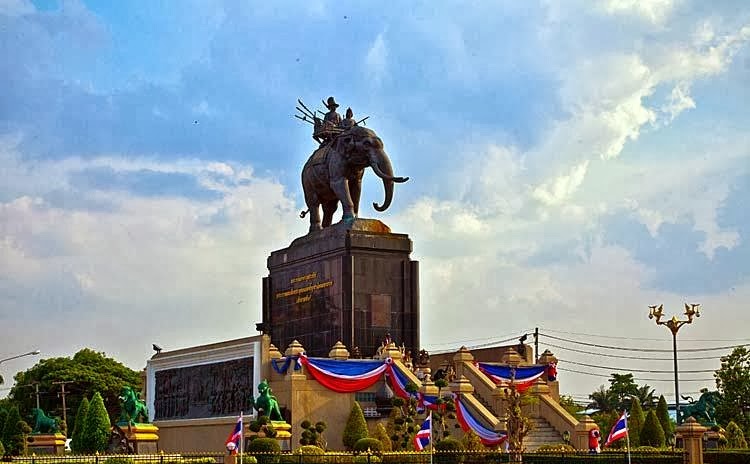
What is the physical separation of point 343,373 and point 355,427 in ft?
Result: 7.31

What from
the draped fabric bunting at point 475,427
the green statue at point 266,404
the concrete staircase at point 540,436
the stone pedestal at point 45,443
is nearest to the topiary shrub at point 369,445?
the draped fabric bunting at point 475,427

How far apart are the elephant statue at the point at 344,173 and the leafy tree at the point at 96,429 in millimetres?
11511

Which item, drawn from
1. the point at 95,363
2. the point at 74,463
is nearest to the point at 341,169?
the point at 74,463

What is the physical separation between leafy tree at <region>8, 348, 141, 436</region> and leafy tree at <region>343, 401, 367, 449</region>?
40503 millimetres

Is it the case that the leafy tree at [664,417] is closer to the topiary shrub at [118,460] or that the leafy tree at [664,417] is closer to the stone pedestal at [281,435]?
the stone pedestal at [281,435]

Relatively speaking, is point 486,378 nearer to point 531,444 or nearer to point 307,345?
point 531,444

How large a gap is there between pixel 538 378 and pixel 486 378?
8.63ft

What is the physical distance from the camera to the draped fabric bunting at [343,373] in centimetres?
4166

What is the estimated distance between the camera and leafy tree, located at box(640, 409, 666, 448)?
43188 millimetres

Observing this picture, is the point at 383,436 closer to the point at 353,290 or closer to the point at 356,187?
the point at 353,290

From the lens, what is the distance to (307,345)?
4716 cm

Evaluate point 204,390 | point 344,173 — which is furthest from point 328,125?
point 204,390

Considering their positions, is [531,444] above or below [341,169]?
below

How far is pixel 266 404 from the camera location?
3959 cm
